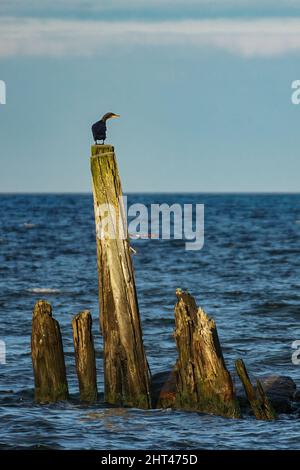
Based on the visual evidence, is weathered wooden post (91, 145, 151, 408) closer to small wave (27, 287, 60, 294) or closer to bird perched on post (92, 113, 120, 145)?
bird perched on post (92, 113, 120, 145)

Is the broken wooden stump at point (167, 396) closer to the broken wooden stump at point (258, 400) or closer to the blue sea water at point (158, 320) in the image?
the blue sea water at point (158, 320)

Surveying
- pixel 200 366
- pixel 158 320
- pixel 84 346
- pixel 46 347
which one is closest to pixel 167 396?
pixel 200 366

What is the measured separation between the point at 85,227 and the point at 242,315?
201 feet

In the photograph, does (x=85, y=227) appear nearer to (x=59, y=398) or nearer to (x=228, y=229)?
(x=228, y=229)

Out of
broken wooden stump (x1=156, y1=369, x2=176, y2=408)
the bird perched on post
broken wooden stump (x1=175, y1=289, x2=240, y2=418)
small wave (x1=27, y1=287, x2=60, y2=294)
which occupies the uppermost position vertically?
the bird perched on post

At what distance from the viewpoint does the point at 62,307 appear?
31.9 metres

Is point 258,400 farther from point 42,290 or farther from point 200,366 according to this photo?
point 42,290

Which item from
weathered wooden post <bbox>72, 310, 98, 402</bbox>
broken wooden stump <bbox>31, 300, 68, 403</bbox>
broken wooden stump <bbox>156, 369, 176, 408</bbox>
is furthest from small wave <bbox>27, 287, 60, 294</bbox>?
weathered wooden post <bbox>72, 310, 98, 402</bbox>

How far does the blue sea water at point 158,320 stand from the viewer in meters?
15.8

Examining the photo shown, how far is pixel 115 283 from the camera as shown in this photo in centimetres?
1606

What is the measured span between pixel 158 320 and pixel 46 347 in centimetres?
1233

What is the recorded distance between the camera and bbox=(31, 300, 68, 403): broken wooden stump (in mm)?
16469

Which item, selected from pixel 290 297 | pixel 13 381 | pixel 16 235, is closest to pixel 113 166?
pixel 13 381

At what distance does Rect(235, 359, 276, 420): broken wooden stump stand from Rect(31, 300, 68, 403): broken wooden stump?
2821mm
